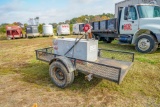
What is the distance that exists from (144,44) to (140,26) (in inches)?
38.6

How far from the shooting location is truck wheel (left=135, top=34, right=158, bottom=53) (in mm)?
6578

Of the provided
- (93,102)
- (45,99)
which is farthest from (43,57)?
(93,102)

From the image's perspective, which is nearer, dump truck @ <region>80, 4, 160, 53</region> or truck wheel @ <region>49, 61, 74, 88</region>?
truck wheel @ <region>49, 61, 74, 88</region>

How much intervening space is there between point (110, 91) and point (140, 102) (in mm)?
738

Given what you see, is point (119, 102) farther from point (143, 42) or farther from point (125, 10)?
point (125, 10)

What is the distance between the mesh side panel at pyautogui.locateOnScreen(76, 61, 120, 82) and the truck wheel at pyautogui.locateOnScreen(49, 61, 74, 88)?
1.12 feet

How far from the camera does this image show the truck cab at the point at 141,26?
6590 mm

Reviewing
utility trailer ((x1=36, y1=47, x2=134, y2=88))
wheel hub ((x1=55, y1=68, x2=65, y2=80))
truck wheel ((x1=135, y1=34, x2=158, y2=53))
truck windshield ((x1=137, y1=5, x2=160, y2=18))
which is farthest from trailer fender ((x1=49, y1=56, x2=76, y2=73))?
truck windshield ((x1=137, y1=5, x2=160, y2=18))

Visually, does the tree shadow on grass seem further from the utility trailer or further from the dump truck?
the dump truck

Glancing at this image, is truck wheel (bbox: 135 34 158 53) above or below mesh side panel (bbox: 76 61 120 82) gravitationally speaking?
above

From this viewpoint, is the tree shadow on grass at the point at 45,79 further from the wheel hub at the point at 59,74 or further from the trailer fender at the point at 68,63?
the trailer fender at the point at 68,63

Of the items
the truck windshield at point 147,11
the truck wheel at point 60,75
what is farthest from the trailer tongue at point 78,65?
the truck windshield at point 147,11

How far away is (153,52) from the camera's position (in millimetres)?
6859

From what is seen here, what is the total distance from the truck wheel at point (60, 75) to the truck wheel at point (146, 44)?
4884 mm
